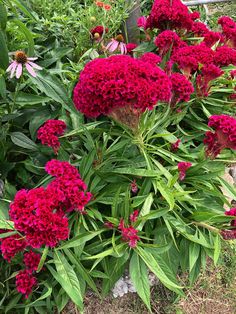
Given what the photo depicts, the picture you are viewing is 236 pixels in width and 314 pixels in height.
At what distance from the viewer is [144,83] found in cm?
169

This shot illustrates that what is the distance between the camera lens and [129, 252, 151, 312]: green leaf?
186cm

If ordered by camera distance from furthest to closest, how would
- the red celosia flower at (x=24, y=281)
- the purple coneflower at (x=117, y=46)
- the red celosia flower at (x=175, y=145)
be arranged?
the purple coneflower at (x=117, y=46), the red celosia flower at (x=175, y=145), the red celosia flower at (x=24, y=281)

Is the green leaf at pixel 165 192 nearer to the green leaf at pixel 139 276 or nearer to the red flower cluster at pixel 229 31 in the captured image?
the green leaf at pixel 139 276

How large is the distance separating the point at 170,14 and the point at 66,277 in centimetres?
164

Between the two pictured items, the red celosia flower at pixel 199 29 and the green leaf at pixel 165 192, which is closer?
the green leaf at pixel 165 192

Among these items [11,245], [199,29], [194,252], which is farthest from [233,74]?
[11,245]

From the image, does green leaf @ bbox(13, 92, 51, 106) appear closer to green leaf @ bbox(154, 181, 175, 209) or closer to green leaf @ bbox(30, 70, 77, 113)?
green leaf @ bbox(30, 70, 77, 113)

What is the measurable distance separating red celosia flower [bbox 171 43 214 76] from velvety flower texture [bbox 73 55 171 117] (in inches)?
21.4

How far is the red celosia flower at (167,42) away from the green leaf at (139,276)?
1.22m

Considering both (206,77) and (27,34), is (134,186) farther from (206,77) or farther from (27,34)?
(27,34)

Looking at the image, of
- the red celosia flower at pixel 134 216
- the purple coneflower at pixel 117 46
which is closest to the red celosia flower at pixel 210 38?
the purple coneflower at pixel 117 46

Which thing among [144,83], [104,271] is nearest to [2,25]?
[144,83]

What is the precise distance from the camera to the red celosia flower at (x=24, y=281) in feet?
5.78

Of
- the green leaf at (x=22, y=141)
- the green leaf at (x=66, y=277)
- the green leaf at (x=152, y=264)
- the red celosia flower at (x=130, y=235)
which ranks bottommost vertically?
the green leaf at (x=152, y=264)
